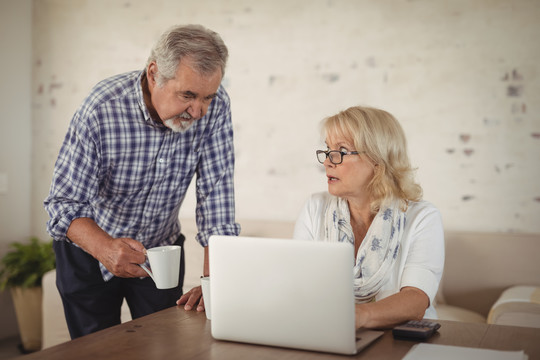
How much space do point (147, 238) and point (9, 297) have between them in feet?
7.77

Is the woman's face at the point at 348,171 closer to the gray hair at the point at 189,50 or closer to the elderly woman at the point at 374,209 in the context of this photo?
the elderly woman at the point at 374,209

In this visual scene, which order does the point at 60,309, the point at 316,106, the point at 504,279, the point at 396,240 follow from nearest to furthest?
the point at 396,240 < the point at 504,279 < the point at 60,309 < the point at 316,106

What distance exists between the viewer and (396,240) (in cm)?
171

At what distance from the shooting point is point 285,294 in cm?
108

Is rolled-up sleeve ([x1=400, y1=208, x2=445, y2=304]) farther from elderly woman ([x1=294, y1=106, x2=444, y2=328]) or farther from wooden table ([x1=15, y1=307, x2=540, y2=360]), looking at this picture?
wooden table ([x1=15, y1=307, x2=540, y2=360])

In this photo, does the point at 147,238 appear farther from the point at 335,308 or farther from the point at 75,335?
the point at 335,308

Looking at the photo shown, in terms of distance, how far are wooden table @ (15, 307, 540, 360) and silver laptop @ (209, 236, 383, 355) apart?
0.03 meters

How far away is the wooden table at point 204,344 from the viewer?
1066mm

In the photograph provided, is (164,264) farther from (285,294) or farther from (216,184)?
(216,184)

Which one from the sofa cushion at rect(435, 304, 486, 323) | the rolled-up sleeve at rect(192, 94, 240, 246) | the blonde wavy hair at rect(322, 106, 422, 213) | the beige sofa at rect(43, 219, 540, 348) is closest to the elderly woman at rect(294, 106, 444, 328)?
the blonde wavy hair at rect(322, 106, 422, 213)

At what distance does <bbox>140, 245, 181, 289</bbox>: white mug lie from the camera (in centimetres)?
132

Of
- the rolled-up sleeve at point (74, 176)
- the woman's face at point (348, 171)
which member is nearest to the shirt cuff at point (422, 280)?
the woman's face at point (348, 171)

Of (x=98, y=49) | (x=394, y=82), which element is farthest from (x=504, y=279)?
(x=98, y=49)

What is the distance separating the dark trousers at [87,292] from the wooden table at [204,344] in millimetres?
528
